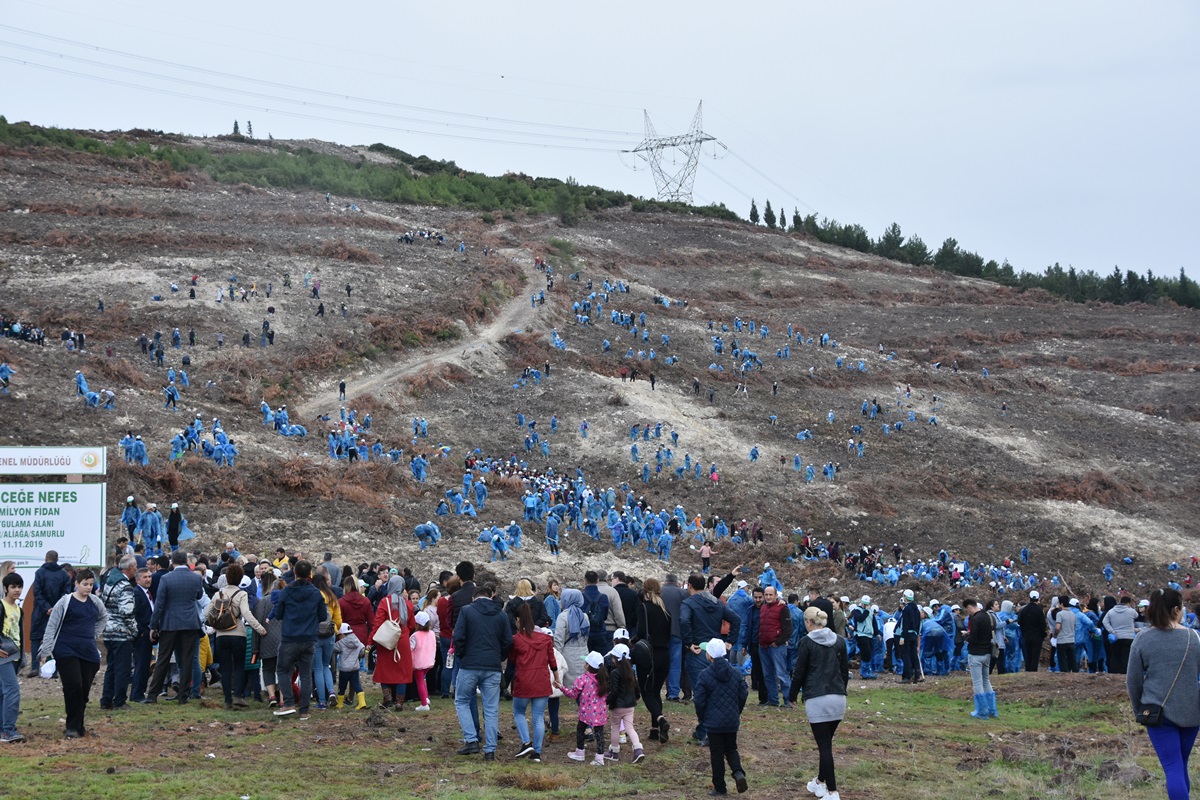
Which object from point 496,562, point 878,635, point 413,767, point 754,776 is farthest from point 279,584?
point 496,562

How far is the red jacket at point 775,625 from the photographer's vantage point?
15977 millimetres

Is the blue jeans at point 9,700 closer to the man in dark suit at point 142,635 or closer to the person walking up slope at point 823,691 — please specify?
the man in dark suit at point 142,635

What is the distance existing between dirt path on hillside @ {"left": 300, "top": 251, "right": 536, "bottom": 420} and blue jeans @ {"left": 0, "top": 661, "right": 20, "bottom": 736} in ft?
108

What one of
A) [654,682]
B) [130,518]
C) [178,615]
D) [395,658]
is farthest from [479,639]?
[130,518]

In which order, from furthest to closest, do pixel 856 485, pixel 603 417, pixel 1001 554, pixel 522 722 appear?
pixel 603 417, pixel 856 485, pixel 1001 554, pixel 522 722

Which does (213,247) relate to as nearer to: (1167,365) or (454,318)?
(454,318)

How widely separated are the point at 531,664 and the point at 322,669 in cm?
363

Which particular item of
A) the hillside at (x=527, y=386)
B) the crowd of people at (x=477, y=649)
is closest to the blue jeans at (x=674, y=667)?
the crowd of people at (x=477, y=649)

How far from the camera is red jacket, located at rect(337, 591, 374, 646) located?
14.3 metres

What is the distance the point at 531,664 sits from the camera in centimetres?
1177

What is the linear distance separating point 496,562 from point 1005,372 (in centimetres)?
4989

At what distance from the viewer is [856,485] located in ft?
150

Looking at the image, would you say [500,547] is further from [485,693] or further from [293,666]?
[485,693]

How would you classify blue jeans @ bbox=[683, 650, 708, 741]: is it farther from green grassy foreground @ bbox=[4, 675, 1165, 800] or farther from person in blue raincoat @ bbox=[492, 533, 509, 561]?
person in blue raincoat @ bbox=[492, 533, 509, 561]
